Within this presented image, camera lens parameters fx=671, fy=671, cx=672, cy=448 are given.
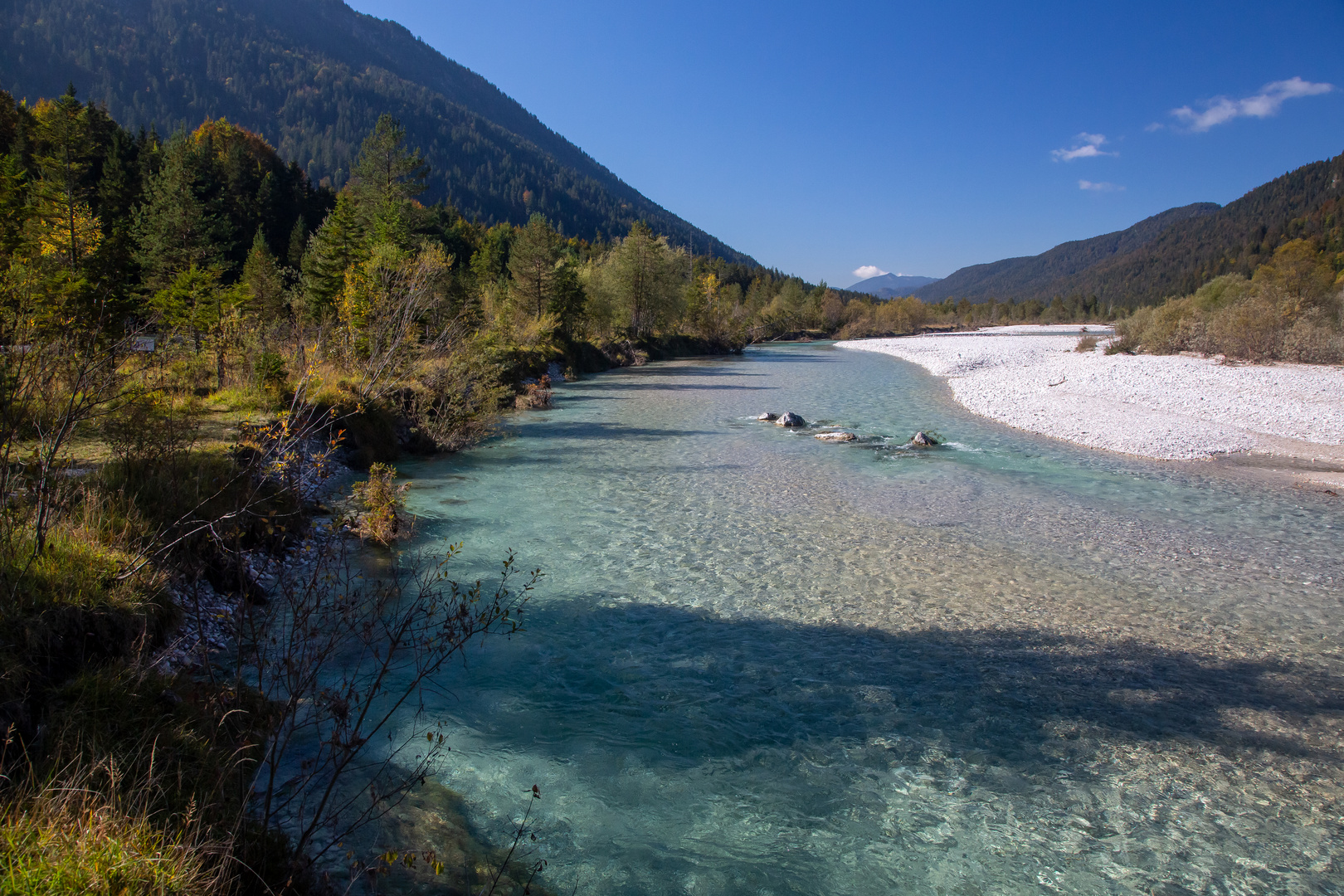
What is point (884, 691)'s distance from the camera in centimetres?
608

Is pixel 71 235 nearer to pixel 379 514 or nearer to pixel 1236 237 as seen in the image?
pixel 379 514

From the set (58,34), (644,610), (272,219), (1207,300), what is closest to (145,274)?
(272,219)

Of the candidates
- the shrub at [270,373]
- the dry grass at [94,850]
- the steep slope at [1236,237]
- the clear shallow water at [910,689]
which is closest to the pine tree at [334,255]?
the shrub at [270,373]

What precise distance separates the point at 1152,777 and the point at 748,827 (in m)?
3.08

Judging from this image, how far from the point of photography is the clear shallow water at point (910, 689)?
169 inches

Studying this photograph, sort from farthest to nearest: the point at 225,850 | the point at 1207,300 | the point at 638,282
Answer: the point at 638,282 < the point at 1207,300 < the point at 225,850

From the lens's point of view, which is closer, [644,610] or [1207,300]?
[644,610]

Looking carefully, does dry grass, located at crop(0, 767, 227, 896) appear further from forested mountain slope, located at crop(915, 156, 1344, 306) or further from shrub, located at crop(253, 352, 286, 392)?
forested mountain slope, located at crop(915, 156, 1344, 306)

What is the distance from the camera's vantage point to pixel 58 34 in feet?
612

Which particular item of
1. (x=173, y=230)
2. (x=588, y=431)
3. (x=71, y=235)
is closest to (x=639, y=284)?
(x=173, y=230)

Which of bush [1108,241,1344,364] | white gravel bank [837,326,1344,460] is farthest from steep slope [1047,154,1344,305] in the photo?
white gravel bank [837,326,1344,460]

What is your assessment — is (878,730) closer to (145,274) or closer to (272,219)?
(145,274)

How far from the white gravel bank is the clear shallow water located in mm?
4855

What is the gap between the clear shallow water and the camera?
14.1 feet
